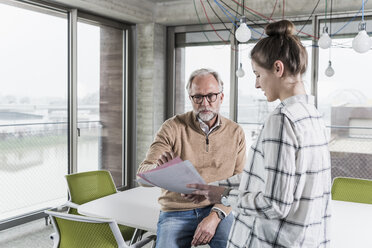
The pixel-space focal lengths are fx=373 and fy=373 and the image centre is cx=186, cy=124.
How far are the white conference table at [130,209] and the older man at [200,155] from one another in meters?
0.16

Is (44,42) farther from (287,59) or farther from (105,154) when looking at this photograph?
(287,59)

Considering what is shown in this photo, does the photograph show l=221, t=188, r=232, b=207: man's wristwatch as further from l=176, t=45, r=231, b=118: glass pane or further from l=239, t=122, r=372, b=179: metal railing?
l=176, t=45, r=231, b=118: glass pane

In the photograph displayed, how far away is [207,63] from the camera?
5.28 metres

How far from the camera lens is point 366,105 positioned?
4.32 metres

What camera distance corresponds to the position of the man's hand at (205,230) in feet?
5.90

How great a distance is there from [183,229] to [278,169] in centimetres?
94

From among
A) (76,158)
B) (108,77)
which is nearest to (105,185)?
(76,158)

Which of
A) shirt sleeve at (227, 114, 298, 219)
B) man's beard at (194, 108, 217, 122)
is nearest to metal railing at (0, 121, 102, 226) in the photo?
man's beard at (194, 108, 217, 122)

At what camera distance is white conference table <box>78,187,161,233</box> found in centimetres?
202

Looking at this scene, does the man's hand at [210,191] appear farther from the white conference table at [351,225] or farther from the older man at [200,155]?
the white conference table at [351,225]

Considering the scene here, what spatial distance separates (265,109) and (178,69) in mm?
1466

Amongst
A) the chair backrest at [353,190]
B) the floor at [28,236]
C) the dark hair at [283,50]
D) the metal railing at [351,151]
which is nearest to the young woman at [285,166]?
the dark hair at [283,50]

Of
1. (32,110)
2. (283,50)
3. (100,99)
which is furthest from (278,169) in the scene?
(100,99)

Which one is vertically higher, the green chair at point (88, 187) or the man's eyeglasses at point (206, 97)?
the man's eyeglasses at point (206, 97)
